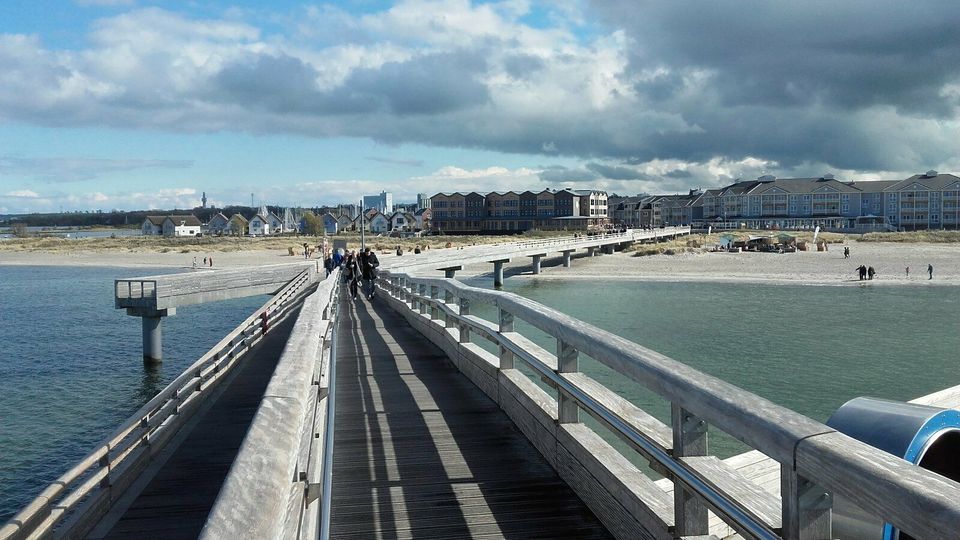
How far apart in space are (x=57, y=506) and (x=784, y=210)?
159 m

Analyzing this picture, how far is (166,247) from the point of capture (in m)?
124

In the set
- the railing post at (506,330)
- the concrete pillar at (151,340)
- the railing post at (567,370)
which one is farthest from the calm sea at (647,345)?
the railing post at (567,370)

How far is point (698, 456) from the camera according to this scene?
3438 mm

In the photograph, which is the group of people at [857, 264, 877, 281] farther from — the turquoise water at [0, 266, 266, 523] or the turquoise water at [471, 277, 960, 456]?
the turquoise water at [0, 266, 266, 523]

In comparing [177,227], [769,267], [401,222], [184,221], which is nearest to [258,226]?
[184,221]

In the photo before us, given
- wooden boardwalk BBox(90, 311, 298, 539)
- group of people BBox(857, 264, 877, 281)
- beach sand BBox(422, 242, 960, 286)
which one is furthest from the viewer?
beach sand BBox(422, 242, 960, 286)

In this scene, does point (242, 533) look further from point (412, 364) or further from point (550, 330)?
point (412, 364)

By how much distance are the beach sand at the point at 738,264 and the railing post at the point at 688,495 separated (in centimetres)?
5105

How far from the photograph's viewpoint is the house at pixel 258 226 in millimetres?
187375

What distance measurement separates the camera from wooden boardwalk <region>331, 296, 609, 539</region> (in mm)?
4531

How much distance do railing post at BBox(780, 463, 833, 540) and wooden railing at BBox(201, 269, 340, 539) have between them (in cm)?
158

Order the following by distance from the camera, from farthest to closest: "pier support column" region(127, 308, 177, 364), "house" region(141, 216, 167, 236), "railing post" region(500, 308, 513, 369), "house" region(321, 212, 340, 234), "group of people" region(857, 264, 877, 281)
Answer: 1. "house" region(321, 212, 340, 234)
2. "house" region(141, 216, 167, 236)
3. "group of people" region(857, 264, 877, 281)
4. "pier support column" region(127, 308, 177, 364)
5. "railing post" region(500, 308, 513, 369)

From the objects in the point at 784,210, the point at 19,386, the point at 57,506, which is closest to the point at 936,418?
the point at 57,506

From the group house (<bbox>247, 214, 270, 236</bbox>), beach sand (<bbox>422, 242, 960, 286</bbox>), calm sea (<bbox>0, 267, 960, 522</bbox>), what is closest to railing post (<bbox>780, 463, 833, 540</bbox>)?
calm sea (<bbox>0, 267, 960, 522</bbox>)
